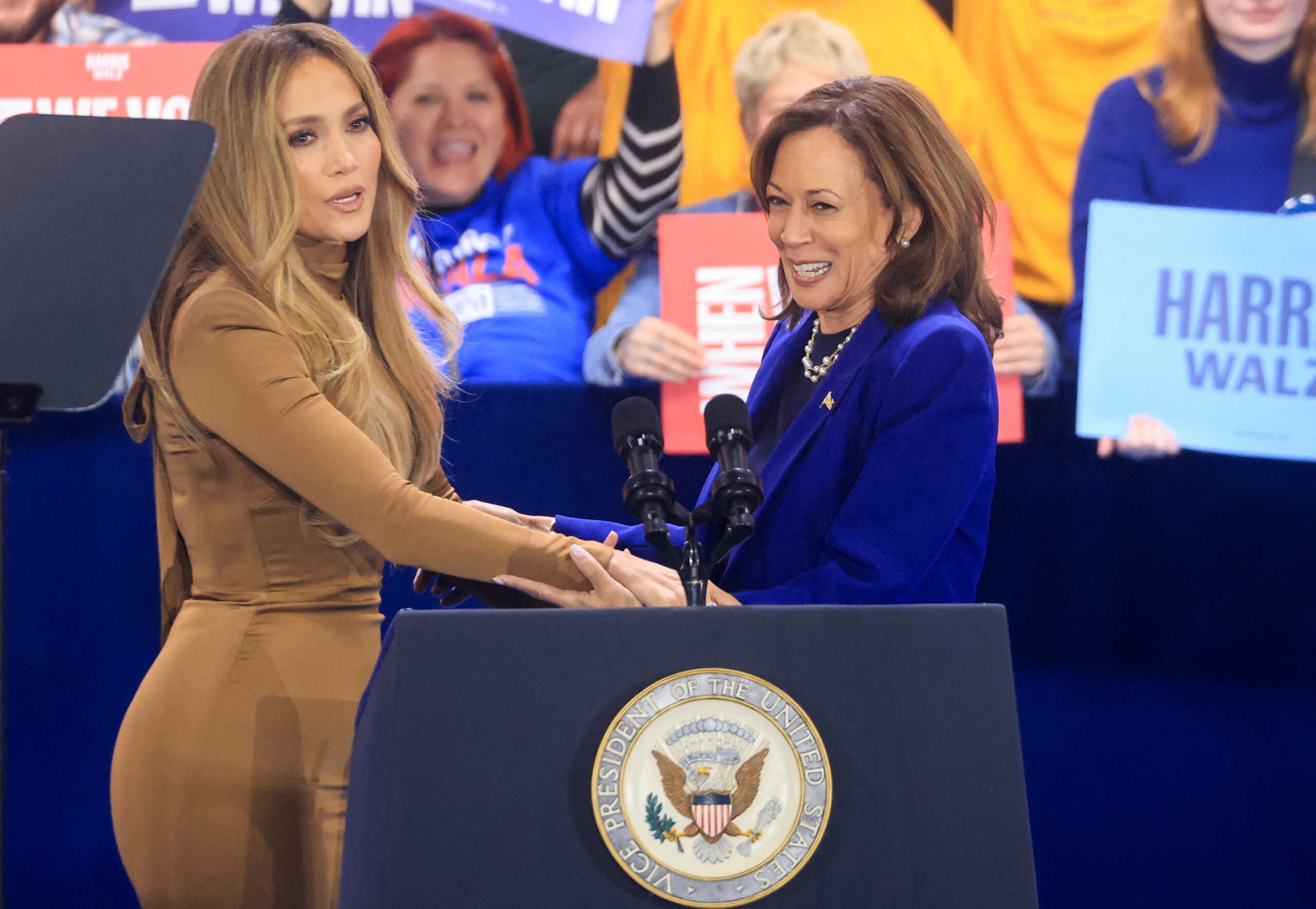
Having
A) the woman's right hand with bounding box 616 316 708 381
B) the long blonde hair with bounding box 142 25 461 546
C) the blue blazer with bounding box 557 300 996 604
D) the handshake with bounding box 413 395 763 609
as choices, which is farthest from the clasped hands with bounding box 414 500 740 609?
the woman's right hand with bounding box 616 316 708 381

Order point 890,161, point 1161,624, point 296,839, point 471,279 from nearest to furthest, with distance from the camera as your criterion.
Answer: point 296,839 < point 890,161 < point 471,279 < point 1161,624

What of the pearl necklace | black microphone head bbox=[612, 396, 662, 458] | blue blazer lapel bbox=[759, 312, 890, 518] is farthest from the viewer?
the pearl necklace

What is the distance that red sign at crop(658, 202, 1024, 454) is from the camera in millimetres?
3166

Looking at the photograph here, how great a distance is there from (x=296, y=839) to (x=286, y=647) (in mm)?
237

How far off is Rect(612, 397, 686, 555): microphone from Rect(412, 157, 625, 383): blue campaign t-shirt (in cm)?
181

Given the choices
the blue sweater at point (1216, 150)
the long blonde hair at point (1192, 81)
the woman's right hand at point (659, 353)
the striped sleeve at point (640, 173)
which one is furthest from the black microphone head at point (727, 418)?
the long blonde hair at point (1192, 81)

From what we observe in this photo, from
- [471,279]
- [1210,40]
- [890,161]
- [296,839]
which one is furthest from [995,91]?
[296,839]

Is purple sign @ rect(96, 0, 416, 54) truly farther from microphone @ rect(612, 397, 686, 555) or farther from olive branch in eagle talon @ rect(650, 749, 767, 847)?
olive branch in eagle talon @ rect(650, 749, 767, 847)

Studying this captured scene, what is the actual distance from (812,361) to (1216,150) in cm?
201

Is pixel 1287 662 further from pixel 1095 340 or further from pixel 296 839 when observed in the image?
pixel 296 839

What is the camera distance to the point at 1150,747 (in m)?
3.45

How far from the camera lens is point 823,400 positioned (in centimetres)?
166

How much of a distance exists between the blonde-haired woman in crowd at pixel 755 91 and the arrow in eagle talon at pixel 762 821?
2202 mm

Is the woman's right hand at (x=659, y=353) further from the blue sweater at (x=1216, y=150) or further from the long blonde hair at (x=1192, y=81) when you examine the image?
the long blonde hair at (x=1192, y=81)
